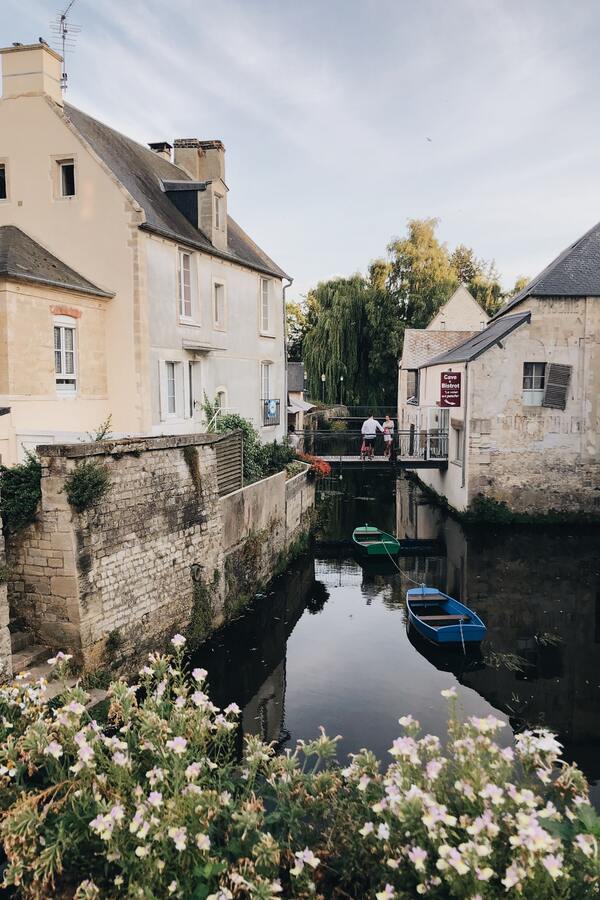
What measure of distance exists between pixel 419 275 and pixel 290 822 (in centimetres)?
4304

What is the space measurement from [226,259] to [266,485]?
23.3ft

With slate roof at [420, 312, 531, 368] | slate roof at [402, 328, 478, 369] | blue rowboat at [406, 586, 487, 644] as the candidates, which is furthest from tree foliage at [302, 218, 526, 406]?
blue rowboat at [406, 586, 487, 644]

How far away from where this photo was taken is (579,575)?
1633cm

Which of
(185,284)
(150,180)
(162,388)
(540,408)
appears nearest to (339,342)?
(540,408)

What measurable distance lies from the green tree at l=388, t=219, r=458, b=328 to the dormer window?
84.8 feet

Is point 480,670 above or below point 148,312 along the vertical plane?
below

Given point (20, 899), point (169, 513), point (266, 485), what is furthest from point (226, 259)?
point (20, 899)

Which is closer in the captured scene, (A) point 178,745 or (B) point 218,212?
(A) point 178,745

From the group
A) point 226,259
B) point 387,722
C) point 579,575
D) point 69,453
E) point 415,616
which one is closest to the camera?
point 69,453

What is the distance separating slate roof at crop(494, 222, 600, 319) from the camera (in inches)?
840

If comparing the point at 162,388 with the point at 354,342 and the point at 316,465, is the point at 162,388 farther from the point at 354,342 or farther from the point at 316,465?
the point at 354,342

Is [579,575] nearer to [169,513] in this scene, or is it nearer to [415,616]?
[415,616]

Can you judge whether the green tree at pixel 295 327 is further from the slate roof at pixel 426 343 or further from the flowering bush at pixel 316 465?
the flowering bush at pixel 316 465

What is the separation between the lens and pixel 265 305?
22031mm
